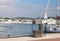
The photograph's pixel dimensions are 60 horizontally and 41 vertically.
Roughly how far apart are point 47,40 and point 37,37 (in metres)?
2.37

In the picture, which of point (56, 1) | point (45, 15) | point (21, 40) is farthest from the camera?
point (56, 1)

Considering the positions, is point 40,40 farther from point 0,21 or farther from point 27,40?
point 0,21

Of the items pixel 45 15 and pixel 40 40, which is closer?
pixel 40 40

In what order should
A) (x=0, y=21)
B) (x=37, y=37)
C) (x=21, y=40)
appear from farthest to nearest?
(x=0, y=21) → (x=37, y=37) → (x=21, y=40)

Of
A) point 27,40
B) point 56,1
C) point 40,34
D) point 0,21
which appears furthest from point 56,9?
point 0,21

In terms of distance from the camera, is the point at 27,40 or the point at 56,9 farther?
the point at 56,9

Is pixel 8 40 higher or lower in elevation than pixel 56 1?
lower

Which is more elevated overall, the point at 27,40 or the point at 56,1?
the point at 56,1

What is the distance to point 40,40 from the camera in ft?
58.0

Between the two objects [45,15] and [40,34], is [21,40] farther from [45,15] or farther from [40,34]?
[45,15]

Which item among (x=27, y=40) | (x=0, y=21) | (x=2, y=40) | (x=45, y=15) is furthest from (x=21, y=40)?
(x=0, y=21)

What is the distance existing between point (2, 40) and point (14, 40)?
1128 mm

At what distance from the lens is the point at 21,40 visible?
17391mm

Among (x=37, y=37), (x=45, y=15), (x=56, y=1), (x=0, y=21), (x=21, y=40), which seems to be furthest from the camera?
(x=0, y=21)
